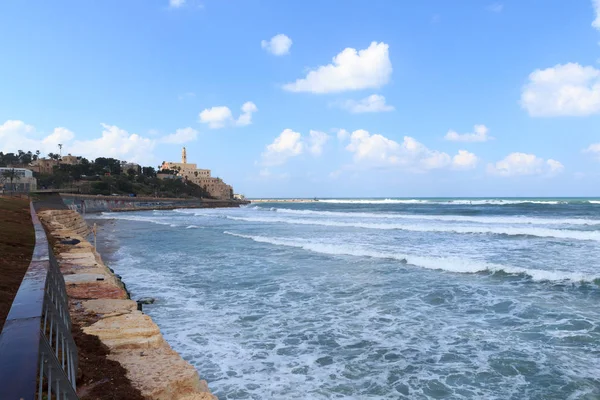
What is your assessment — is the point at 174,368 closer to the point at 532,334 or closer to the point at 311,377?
the point at 311,377

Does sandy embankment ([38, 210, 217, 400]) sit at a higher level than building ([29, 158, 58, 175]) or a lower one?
lower

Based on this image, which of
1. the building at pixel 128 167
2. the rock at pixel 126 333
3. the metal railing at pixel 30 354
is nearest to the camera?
the metal railing at pixel 30 354

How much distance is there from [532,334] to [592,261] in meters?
10.4

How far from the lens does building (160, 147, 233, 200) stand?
550ft

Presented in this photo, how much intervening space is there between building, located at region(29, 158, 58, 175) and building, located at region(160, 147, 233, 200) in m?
48.5

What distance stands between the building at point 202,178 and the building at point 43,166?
1908 inches

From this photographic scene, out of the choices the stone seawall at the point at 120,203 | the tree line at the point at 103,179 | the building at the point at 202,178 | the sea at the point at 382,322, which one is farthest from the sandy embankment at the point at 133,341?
the building at the point at 202,178

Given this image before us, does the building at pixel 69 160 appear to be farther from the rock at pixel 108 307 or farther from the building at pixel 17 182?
the rock at pixel 108 307

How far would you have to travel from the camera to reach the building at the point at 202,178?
168 metres

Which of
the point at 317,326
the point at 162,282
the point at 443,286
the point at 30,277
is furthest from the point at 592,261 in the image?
the point at 30,277

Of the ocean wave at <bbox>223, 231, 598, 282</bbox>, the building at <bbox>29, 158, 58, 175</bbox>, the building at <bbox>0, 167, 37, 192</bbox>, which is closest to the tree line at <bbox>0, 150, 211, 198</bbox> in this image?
the building at <bbox>29, 158, 58, 175</bbox>

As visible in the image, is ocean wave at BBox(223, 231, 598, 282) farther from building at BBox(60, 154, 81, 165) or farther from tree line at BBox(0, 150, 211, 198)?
building at BBox(60, 154, 81, 165)

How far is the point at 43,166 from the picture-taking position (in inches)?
4717

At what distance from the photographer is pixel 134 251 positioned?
65.3 ft
